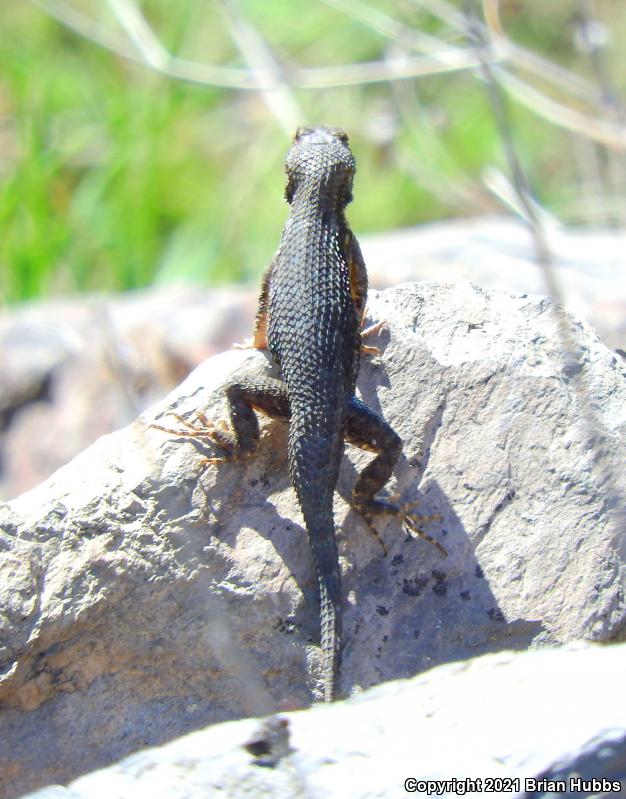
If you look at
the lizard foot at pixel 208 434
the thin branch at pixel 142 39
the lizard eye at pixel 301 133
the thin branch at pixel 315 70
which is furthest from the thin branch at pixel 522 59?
the lizard foot at pixel 208 434

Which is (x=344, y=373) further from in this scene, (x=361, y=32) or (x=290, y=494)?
(x=361, y=32)

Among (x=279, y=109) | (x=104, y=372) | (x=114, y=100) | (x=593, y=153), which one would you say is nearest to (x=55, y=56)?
(x=114, y=100)

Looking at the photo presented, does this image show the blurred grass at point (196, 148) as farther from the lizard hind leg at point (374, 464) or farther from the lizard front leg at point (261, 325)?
the lizard hind leg at point (374, 464)

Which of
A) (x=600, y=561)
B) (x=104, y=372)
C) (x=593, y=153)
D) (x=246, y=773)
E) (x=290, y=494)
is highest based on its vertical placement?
(x=593, y=153)

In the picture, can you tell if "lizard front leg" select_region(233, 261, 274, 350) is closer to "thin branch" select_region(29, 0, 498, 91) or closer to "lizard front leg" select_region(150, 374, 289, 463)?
"lizard front leg" select_region(150, 374, 289, 463)

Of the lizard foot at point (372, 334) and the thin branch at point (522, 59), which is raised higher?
the thin branch at point (522, 59)

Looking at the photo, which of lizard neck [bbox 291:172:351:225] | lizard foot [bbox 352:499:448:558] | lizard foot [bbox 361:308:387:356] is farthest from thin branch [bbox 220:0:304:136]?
lizard foot [bbox 352:499:448:558]

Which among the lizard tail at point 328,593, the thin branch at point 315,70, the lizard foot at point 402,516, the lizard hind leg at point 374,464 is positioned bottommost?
the lizard tail at point 328,593

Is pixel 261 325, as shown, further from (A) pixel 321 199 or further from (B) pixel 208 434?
(B) pixel 208 434
